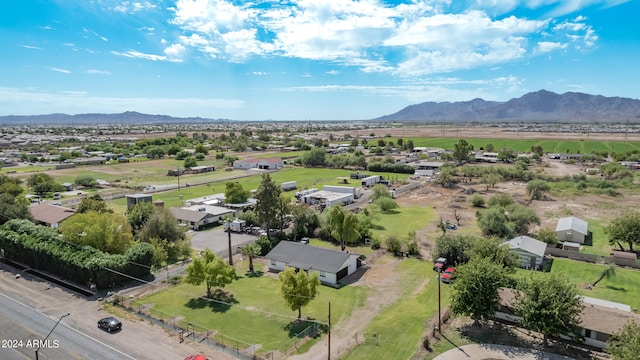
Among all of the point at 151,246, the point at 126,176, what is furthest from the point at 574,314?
the point at 126,176

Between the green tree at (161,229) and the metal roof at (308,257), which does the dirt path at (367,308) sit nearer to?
the metal roof at (308,257)

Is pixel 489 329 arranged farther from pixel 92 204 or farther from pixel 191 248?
pixel 92 204

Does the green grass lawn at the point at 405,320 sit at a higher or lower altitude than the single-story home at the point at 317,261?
lower

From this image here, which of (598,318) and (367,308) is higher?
(598,318)

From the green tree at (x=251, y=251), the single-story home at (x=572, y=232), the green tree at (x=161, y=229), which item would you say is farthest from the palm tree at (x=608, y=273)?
the green tree at (x=161, y=229)

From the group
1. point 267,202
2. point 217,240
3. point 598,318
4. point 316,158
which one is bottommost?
point 217,240

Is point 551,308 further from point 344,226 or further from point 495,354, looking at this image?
point 344,226

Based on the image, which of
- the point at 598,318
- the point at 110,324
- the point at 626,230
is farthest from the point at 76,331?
the point at 626,230
